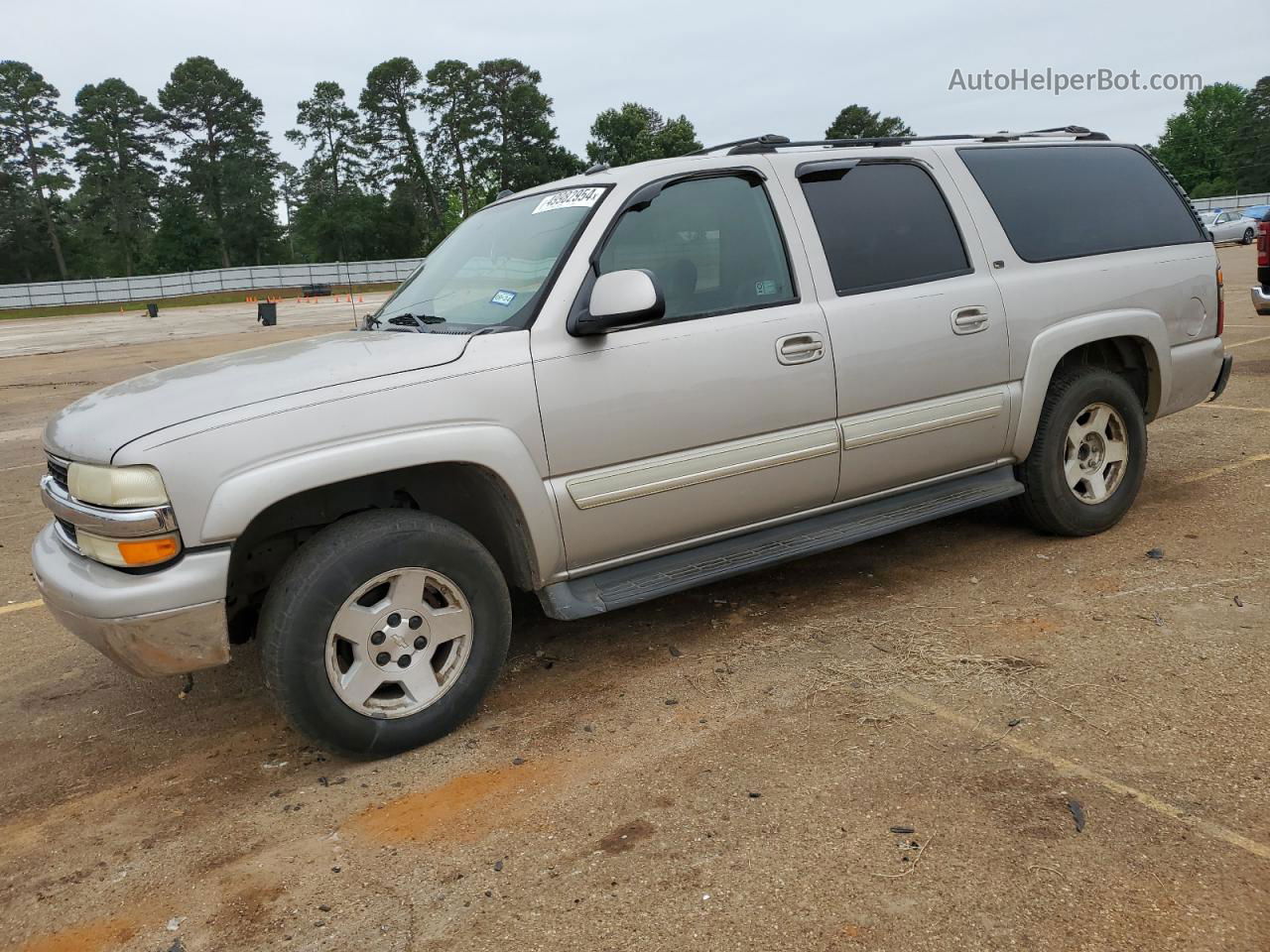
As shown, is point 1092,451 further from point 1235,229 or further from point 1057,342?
point 1235,229

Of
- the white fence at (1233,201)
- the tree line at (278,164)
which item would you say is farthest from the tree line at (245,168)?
the white fence at (1233,201)

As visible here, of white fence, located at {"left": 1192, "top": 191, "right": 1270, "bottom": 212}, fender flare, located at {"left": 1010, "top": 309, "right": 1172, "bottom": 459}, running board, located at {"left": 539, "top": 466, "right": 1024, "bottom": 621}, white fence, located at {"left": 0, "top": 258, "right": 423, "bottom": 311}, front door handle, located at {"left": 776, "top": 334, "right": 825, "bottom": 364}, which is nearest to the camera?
running board, located at {"left": 539, "top": 466, "right": 1024, "bottom": 621}

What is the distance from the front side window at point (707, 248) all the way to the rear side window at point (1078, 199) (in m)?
1.30

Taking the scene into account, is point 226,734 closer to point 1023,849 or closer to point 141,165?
point 1023,849

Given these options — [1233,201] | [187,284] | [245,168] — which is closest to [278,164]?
[245,168]

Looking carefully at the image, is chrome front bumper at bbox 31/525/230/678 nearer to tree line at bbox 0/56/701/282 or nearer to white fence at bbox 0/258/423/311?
white fence at bbox 0/258/423/311

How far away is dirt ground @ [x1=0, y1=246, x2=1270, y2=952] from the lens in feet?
7.93

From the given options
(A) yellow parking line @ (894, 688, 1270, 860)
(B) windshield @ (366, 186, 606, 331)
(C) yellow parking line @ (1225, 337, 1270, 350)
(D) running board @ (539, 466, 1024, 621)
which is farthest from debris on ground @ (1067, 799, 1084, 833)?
(C) yellow parking line @ (1225, 337, 1270, 350)

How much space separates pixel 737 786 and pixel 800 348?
1.71m

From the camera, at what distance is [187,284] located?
Answer: 56406 millimetres

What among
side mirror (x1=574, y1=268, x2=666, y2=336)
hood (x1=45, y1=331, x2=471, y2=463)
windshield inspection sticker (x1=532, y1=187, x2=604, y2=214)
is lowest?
hood (x1=45, y1=331, x2=471, y2=463)

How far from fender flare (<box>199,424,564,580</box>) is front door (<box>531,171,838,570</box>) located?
0.09 m

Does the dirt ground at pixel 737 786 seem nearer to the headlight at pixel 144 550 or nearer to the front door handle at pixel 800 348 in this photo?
the headlight at pixel 144 550

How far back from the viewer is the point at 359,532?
10.3 feet
